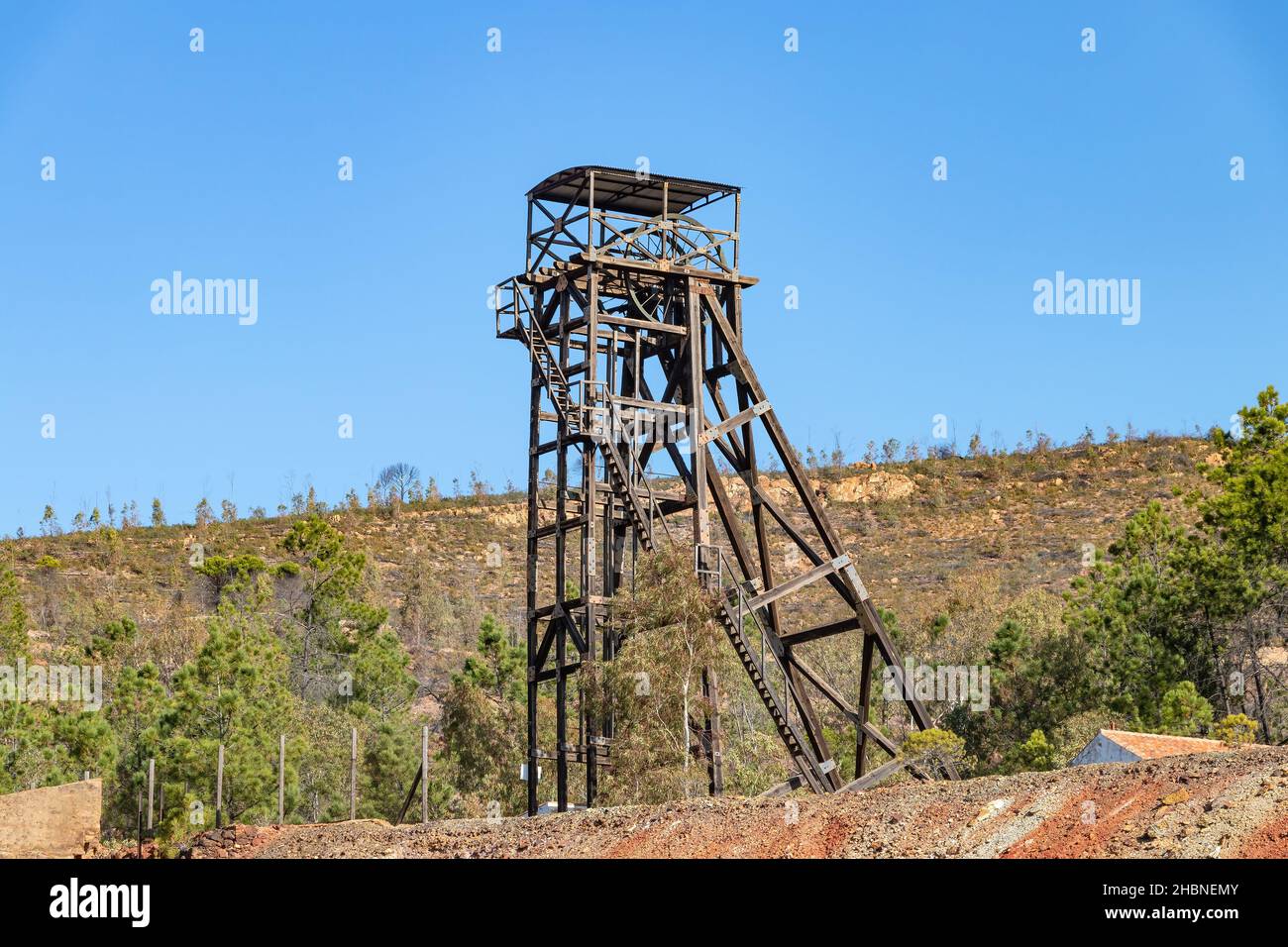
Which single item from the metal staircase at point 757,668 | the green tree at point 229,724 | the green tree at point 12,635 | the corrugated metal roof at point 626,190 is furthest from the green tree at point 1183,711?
the green tree at point 12,635

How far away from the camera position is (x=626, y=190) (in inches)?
1257

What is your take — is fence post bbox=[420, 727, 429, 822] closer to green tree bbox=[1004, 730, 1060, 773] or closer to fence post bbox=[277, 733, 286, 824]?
fence post bbox=[277, 733, 286, 824]

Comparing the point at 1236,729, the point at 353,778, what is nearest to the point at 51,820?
the point at 353,778

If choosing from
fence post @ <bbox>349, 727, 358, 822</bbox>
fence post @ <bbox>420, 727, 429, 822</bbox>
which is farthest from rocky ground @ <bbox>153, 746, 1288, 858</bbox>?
fence post @ <bbox>349, 727, 358, 822</bbox>

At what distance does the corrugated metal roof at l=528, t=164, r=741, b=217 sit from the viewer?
3125 cm

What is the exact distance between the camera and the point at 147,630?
60000 millimetres

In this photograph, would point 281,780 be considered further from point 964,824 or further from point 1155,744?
point 964,824

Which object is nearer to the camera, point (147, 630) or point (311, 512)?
point (147, 630)

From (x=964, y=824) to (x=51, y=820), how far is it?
47.4ft

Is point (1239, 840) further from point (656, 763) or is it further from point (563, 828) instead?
point (656, 763)

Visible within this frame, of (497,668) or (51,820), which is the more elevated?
(497,668)
